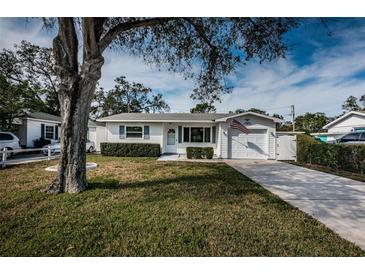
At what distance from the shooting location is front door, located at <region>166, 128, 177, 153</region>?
49.5 feet

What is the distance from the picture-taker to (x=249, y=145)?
13.1m

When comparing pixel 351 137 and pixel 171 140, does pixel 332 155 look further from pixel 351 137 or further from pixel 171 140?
pixel 171 140

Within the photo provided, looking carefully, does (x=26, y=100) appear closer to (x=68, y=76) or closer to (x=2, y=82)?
(x=2, y=82)

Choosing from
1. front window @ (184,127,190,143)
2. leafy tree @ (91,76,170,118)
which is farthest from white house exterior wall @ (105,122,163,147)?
leafy tree @ (91,76,170,118)

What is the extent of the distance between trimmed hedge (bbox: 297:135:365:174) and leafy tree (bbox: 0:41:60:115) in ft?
67.9

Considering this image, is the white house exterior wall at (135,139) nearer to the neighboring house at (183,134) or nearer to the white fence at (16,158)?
the neighboring house at (183,134)

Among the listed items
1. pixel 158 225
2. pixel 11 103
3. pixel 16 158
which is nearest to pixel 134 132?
pixel 16 158

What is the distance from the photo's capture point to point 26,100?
1727 centimetres

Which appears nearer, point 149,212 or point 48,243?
point 48,243

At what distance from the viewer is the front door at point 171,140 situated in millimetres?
15091

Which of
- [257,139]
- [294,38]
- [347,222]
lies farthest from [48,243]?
[257,139]

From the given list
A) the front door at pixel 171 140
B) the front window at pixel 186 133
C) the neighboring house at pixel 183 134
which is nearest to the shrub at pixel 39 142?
the neighboring house at pixel 183 134

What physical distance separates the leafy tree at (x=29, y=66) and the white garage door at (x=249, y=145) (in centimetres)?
1661
